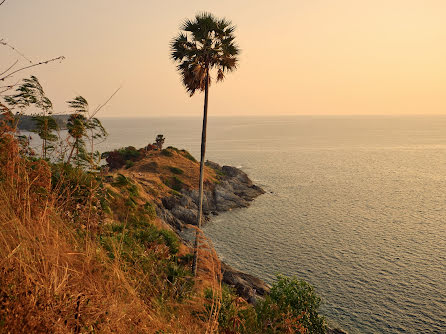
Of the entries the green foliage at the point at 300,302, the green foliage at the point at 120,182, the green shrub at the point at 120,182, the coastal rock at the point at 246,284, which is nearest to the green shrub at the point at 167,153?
the green foliage at the point at 120,182

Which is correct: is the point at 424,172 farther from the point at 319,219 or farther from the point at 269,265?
the point at 269,265

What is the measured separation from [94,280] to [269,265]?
37.7m

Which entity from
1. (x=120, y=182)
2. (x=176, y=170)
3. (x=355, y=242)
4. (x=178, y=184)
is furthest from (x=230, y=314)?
(x=176, y=170)

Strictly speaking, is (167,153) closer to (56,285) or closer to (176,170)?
(176,170)

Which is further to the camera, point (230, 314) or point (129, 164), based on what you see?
point (129, 164)

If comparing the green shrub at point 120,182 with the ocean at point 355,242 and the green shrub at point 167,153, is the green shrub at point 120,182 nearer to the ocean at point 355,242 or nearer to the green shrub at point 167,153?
the ocean at point 355,242

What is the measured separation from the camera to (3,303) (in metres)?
2.30

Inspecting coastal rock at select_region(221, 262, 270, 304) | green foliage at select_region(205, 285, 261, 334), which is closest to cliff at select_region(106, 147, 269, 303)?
coastal rock at select_region(221, 262, 270, 304)

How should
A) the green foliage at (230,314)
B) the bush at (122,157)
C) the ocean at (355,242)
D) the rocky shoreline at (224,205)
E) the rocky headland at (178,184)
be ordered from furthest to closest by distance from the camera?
the bush at (122,157), the rocky headland at (178,184), the rocky shoreline at (224,205), the ocean at (355,242), the green foliage at (230,314)

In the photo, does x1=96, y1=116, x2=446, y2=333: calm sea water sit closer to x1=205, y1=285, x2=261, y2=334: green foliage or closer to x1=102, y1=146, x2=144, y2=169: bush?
x1=205, y1=285, x2=261, y2=334: green foliage

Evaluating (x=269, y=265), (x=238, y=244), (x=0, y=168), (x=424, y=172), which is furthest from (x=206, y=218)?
(x=424, y=172)

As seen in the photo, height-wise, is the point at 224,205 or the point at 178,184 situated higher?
the point at 178,184

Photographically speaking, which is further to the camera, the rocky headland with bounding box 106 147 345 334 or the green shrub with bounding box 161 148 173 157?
the green shrub with bounding box 161 148 173 157

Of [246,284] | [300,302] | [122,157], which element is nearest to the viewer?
[300,302]
